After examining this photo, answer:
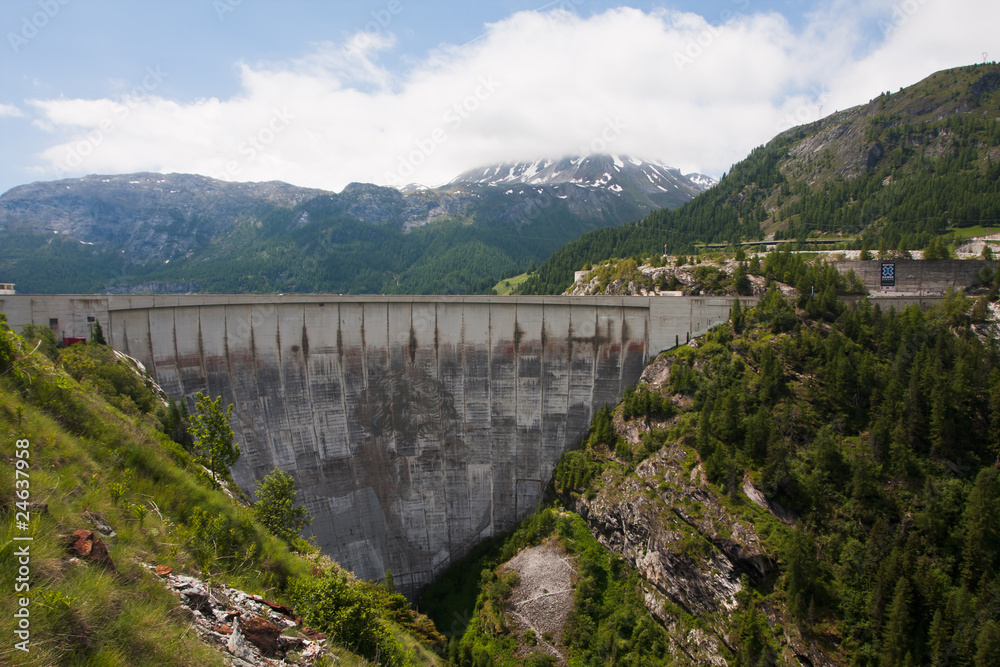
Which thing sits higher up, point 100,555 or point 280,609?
point 100,555

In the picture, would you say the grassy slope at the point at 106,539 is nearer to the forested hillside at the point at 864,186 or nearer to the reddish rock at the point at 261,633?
the reddish rock at the point at 261,633

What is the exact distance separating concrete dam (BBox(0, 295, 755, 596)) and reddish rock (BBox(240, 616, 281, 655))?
30.9 meters

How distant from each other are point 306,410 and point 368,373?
18.0 feet

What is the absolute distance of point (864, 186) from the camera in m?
81.8

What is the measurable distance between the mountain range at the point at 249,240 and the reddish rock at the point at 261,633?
115616 millimetres

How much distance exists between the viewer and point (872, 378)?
110 feet

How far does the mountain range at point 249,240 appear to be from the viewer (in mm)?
146375

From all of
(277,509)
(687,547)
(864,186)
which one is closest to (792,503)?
(687,547)

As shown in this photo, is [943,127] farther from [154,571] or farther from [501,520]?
[154,571]

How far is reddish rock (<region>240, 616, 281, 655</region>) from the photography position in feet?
24.0

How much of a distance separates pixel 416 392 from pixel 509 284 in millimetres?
80917

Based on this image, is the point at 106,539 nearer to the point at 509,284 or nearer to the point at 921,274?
the point at 921,274

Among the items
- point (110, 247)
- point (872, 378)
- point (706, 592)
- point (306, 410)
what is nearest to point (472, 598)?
point (706, 592)

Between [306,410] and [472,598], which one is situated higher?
[306,410]
